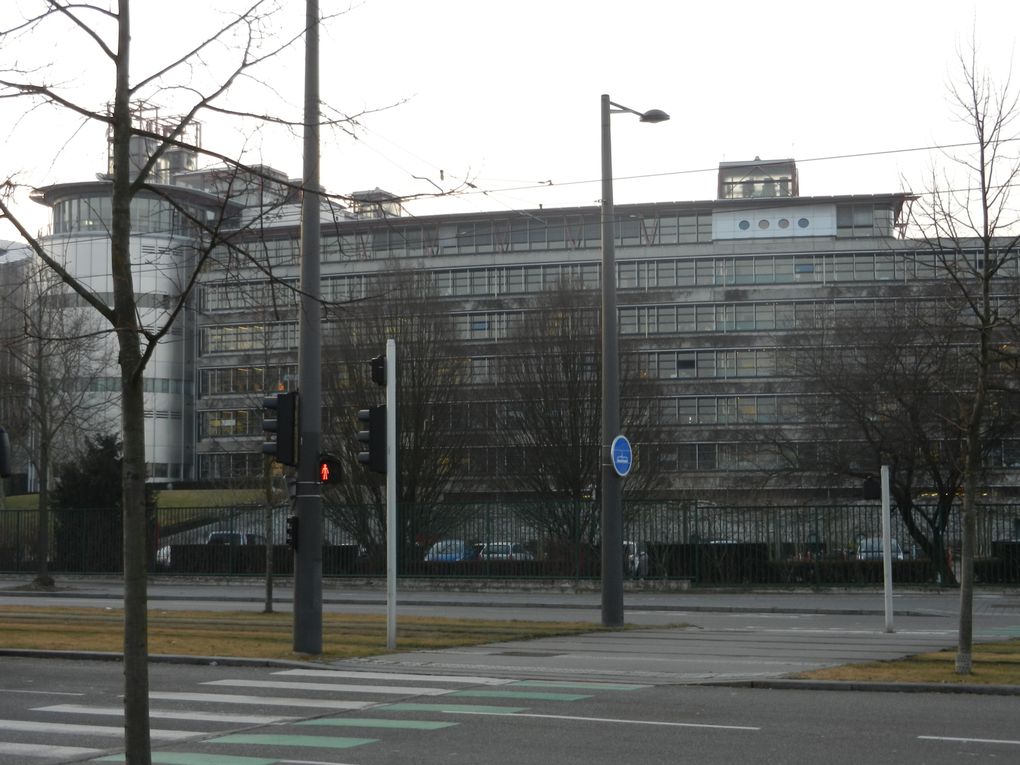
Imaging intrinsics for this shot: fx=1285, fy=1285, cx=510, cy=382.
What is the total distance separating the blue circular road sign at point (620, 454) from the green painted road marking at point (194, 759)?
41.7 feet

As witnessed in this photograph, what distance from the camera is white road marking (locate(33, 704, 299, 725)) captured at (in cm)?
1193

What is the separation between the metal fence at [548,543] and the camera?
35.6 meters

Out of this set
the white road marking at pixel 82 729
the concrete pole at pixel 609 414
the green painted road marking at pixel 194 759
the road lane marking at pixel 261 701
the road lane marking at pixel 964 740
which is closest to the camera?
the green painted road marking at pixel 194 759

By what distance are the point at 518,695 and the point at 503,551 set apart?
84.4 ft

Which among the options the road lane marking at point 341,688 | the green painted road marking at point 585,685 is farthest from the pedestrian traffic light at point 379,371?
the green painted road marking at point 585,685

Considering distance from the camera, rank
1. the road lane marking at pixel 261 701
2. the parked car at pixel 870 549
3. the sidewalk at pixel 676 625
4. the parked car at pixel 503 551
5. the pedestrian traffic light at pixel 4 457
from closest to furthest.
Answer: the road lane marking at pixel 261 701, the pedestrian traffic light at pixel 4 457, the sidewalk at pixel 676 625, the parked car at pixel 870 549, the parked car at pixel 503 551

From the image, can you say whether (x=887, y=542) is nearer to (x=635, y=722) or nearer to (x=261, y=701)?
(x=635, y=722)

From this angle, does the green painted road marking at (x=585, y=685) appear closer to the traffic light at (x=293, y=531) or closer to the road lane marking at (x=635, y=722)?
the road lane marking at (x=635, y=722)

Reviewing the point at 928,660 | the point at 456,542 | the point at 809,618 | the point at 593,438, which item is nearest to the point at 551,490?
the point at 593,438

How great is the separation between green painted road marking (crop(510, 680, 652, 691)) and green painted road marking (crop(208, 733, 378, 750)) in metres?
4.18

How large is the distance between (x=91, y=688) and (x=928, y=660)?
411 inches

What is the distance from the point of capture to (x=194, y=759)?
983 centimetres

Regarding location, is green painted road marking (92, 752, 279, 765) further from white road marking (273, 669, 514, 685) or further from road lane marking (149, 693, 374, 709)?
white road marking (273, 669, 514, 685)

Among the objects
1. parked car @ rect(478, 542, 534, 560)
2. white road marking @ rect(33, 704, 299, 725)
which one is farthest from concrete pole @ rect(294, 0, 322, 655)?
parked car @ rect(478, 542, 534, 560)
